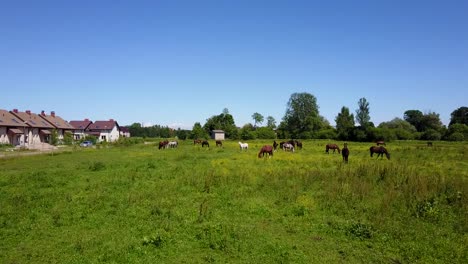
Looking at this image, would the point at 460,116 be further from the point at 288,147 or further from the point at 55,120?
the point at 55,120

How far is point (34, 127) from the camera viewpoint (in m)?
69.2

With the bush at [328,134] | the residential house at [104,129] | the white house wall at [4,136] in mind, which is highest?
the residential house at [104,129]

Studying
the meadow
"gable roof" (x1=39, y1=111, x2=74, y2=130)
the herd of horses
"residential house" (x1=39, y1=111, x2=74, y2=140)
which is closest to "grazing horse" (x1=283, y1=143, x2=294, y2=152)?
the herd of horses

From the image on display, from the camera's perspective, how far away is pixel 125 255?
8336 millimetres

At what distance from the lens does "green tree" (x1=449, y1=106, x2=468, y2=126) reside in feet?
328

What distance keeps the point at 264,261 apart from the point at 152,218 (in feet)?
15.4

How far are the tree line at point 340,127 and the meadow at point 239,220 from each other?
216ft

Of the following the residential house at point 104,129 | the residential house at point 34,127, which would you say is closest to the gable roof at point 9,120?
the residential house at point 34,127

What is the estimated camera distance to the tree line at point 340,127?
78.1 metres

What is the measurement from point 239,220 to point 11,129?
212 feet

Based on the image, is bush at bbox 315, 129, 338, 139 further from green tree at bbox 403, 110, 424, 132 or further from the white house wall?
the white house wall

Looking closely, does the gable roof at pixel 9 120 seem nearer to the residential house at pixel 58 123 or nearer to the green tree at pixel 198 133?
the residential house at pixel 58 123

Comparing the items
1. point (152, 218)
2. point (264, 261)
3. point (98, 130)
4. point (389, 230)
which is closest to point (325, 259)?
point (264, 261)

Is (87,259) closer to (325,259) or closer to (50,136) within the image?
(325,259)
